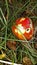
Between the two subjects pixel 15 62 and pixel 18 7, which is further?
pixel 18 7

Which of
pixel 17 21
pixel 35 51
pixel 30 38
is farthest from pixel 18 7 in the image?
pixel 35 51

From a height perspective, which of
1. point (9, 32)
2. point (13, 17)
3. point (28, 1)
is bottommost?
point (9, 32)

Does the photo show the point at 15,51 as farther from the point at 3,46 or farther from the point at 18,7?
the point at 18,7

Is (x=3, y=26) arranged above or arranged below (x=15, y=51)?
above

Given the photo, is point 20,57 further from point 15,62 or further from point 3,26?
point 3,26

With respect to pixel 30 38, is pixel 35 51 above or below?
below

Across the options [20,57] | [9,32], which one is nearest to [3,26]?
[9,32]

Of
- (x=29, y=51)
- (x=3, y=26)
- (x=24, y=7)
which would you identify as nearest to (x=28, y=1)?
(x=24, y=7)

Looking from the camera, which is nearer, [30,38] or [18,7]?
[30,38]

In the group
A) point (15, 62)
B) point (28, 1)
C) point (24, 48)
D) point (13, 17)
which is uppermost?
point (28, 1)
